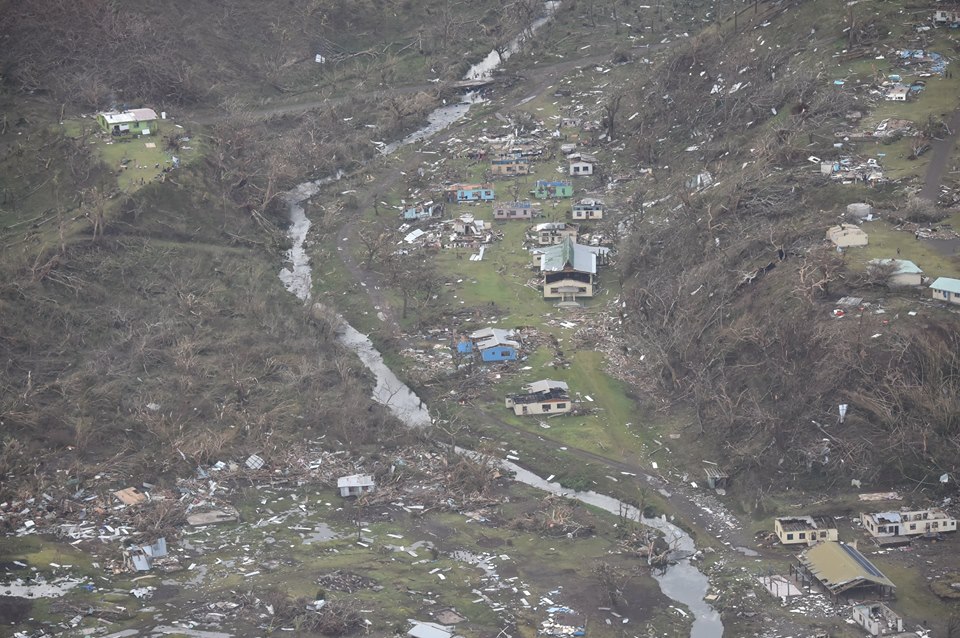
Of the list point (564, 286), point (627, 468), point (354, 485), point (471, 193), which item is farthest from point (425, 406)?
point (471, 193)


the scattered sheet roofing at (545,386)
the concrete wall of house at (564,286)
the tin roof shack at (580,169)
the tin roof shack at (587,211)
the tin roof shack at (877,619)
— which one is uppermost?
the tin roof shack at (580,169)

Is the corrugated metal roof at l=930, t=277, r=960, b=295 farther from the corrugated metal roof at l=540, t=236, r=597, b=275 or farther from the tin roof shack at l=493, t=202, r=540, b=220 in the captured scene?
the tin roof shack at l=493, t=202, r=540, b=220

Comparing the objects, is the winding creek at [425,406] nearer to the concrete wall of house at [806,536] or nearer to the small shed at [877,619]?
the concrete wall of house at [806,536]

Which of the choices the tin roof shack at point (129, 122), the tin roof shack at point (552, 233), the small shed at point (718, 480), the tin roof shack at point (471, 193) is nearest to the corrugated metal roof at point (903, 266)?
the small shed at point (718, 480)

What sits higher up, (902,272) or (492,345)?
(902,272)

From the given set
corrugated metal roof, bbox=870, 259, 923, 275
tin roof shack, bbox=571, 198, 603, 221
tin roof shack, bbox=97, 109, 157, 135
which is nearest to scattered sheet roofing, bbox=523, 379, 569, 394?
corrugated metal roof, bbox=870, 259, 923, 275

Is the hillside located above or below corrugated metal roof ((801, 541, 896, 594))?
above

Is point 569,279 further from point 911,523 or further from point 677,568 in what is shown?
point 911,523
